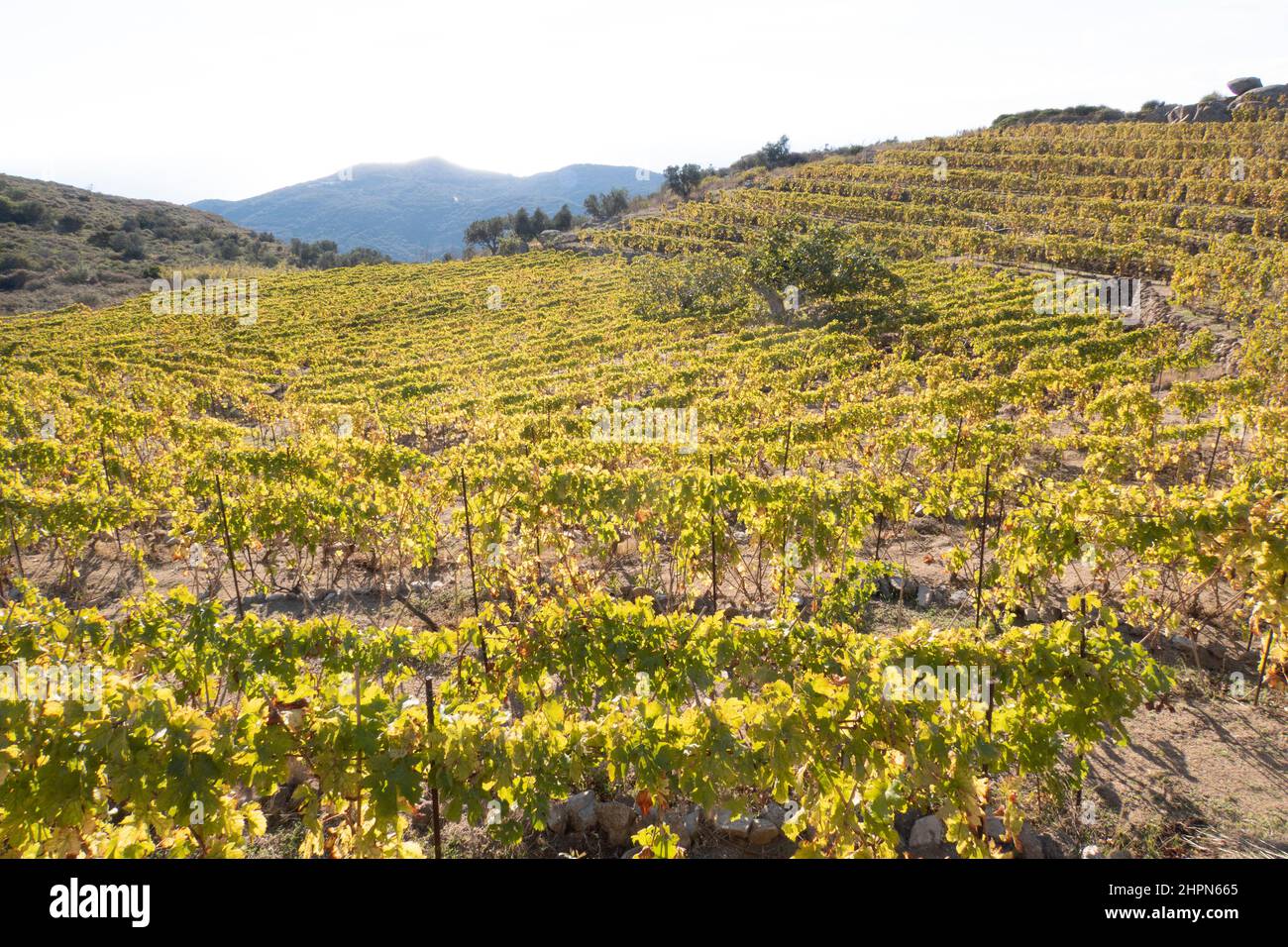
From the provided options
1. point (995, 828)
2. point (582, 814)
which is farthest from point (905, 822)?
point (582, 814)

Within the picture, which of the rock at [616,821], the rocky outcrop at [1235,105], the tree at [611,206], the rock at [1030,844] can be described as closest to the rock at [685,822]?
the rock at [616,821]

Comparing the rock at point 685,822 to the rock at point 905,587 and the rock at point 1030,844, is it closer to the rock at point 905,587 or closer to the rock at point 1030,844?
the rock at point 1030,844

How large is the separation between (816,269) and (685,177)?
175ft

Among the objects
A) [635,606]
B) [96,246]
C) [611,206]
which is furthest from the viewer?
[611,206]

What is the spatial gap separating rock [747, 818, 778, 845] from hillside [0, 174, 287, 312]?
65387 mm

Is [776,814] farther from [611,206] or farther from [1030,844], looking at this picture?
[611,206]

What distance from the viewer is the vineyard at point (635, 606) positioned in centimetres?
336

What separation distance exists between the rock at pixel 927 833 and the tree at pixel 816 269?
27411mm

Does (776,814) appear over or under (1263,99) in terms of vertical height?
under

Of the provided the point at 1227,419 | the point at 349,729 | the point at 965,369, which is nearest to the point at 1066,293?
the point at 965,369

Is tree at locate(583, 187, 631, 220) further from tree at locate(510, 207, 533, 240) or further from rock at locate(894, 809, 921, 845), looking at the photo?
rock at locate(894, 809, 921, 845)

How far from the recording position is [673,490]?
6.60m

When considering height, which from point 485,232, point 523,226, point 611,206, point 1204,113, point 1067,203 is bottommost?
point 1067,203

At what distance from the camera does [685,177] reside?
7656cm
